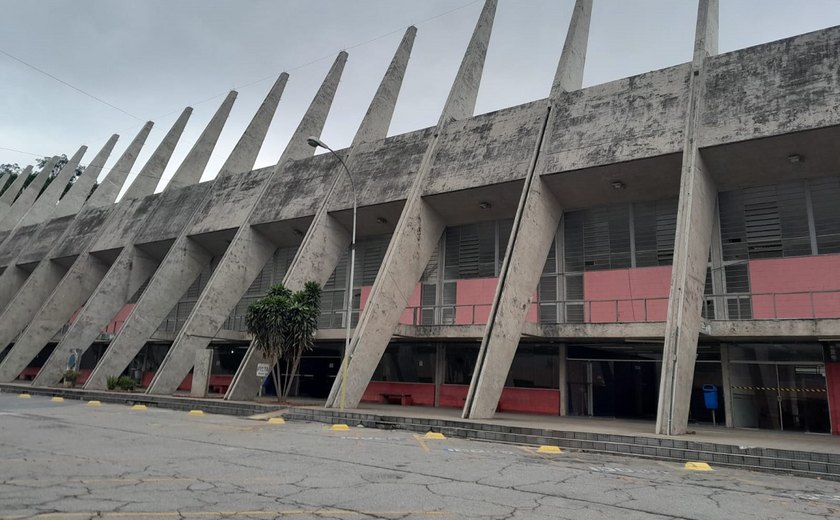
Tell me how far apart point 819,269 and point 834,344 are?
2220 millimetres

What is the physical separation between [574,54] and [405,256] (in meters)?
10.1

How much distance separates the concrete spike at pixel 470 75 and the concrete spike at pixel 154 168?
67.2 feet

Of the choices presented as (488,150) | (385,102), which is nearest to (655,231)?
(488,150)

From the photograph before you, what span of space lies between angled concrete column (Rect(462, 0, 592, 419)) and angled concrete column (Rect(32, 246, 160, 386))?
21259mm

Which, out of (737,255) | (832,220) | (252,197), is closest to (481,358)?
(737,255)

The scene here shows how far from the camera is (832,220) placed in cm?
1680

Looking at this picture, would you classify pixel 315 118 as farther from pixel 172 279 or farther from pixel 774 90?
pixel 774 90

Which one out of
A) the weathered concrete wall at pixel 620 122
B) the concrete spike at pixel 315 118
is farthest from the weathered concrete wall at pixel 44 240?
the weathered concrete wall at pixel 620 122

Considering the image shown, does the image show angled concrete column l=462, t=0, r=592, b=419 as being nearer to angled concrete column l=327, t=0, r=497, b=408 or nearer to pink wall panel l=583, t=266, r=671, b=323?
pink wall panel l=583, t=266, r=671, b=323

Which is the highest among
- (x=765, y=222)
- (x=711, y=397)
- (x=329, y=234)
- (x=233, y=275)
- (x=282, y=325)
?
(x=329, y=234)

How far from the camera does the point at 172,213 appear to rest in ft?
97.6

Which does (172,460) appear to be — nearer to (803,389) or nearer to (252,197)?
(803,389)

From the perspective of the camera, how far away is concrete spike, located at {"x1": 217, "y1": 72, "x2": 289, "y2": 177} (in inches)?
1145

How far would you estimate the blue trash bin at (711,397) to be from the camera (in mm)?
17078
